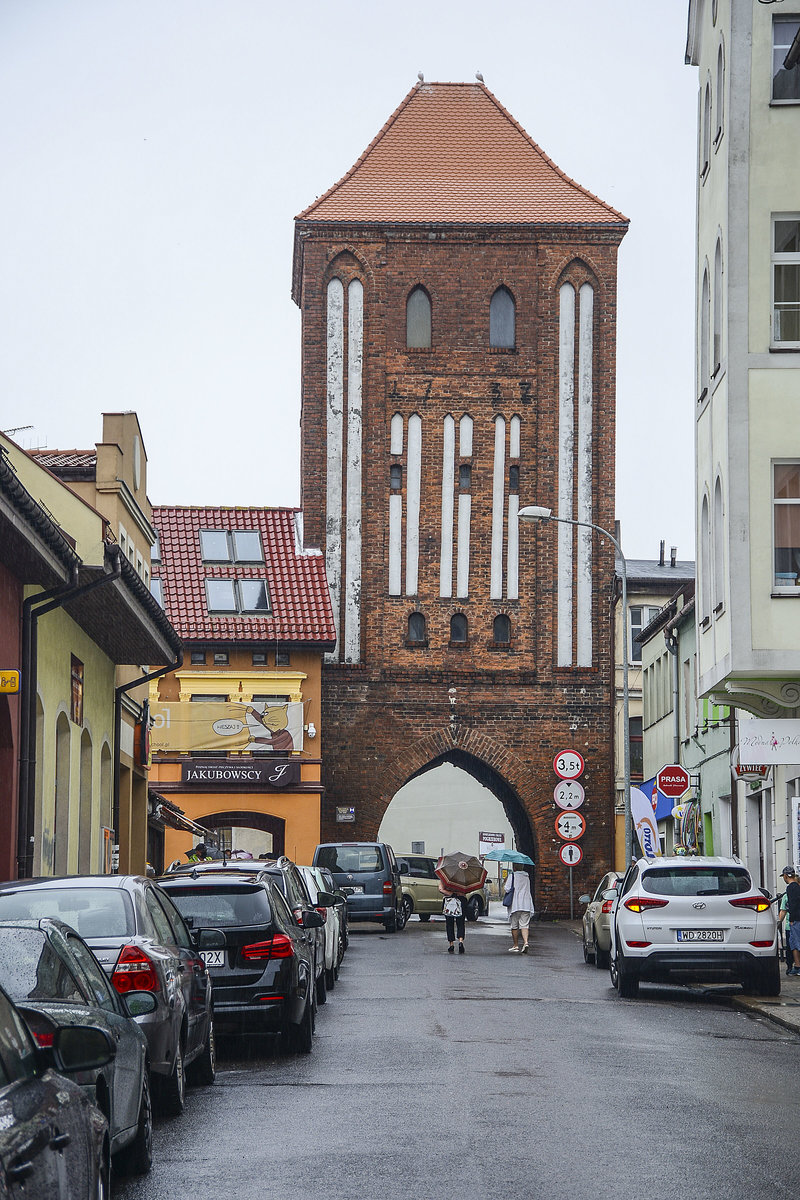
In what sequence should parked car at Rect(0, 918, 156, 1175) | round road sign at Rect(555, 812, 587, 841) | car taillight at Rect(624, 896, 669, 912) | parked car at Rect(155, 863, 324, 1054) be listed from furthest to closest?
round road sign at Rect(555, 812, 587, 841)
car taillight at Rect(624, 896, 669, 912)
parked car at Rect(155, 863, 324, 1054)
parked car at Rect(0, 918, 156, 1175)

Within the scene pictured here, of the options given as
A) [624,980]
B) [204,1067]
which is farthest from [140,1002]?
[624,980]

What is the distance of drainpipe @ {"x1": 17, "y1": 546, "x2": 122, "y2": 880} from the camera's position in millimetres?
19641

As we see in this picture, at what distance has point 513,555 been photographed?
158 feet

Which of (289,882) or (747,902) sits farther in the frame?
(747,902)

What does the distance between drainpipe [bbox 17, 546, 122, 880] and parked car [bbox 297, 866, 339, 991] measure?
3185 mm

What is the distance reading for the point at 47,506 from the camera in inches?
934

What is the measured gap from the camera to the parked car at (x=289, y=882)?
49.2ft

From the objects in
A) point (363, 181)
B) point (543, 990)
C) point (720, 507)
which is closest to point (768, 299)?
point (720, 507)

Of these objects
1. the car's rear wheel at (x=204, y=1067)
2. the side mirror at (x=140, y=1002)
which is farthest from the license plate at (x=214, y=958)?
the side mirror at (x=140, y=1002)

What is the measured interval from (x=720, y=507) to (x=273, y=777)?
81.9 ft

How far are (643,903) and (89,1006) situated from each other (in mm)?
12634

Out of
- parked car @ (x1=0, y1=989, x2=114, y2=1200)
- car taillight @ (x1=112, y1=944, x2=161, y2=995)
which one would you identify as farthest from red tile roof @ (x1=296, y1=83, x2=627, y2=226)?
parked car @ (x1=0, y1=989, x2=114, y2=1200)

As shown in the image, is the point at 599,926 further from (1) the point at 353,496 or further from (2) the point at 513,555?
(1) the point at 353,496

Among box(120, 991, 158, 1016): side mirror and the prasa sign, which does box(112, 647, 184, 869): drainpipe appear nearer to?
the prasa sign
